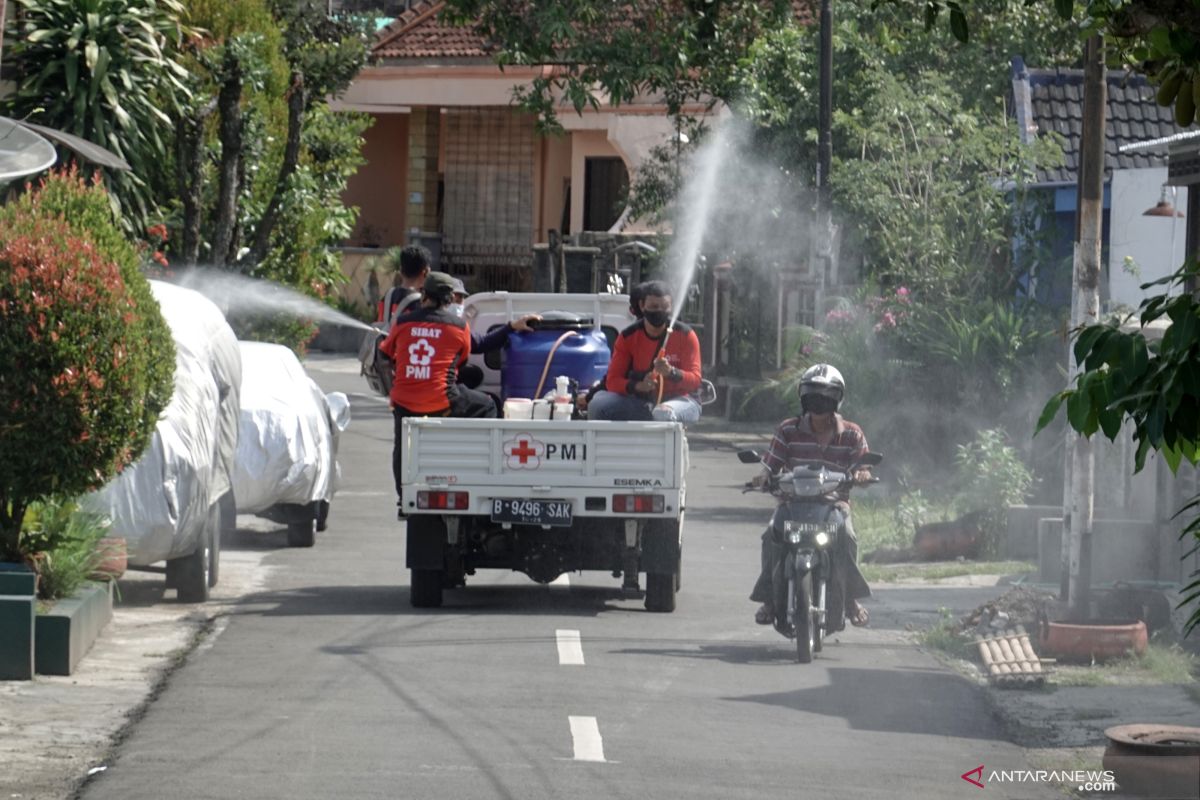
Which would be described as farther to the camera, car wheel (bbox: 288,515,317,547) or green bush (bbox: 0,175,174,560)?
car wheel (bbox: 288,515,317,547)

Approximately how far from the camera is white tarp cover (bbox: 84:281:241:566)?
39.5 ft

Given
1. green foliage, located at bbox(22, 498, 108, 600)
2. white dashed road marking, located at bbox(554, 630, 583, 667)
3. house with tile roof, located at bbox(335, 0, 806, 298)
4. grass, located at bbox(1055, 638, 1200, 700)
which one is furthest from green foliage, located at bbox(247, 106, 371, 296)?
house with tile roof, located at bbox(335, 0, 806, 298)

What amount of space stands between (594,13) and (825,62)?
3.62m

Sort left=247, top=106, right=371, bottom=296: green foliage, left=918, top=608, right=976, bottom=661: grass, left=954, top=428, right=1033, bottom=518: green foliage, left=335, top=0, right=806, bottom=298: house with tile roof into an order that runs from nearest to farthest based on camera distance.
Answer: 1. left=918, top=608, right=976, bottom=661: grass
2. left=954, top=428, right=1033, bottom=518: green foliage
3. left=247, top=106, right=371, bottom=296: green foliage
4. left=335, top=0, right=806, bottom=298: house with tile roof

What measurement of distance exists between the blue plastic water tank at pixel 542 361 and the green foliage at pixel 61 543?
11.9ft

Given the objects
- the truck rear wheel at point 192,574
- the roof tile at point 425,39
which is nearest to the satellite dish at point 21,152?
the truck rear wheel at point 192,574

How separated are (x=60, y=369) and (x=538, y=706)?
3.23 meters

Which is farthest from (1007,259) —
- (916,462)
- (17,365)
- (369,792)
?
(369,792)

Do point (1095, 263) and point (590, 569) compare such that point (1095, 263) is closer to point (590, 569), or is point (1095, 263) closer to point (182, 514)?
point (590, 569)

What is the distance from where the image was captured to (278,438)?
50.0ft

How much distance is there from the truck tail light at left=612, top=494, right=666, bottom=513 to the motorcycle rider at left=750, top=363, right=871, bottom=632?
844 mm

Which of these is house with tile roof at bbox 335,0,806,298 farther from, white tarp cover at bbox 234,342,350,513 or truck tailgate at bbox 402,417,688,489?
truck tailgate at bbox 402,417,688,489

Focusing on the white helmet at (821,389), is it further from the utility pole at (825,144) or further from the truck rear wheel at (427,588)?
the utility pole at (825,144)

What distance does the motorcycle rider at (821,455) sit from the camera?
11492 millimetres
